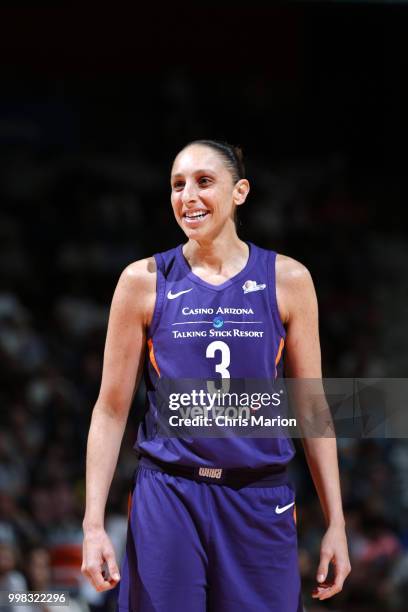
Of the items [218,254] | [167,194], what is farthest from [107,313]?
[218,254]

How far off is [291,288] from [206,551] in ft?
2.79

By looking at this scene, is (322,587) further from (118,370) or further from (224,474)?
(118,370)

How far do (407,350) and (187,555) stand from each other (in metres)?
7.43

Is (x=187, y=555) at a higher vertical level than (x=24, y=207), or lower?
lower

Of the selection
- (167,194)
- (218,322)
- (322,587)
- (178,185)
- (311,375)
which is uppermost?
(167,194)

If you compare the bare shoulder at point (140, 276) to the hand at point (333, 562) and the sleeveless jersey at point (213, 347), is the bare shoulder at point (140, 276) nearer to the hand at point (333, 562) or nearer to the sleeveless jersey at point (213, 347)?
the sleeveless jersey at point (213, 347)

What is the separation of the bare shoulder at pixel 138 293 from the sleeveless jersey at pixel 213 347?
0.02m

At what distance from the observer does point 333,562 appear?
3.20m

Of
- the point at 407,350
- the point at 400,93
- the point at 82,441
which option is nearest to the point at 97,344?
the point at 82,441

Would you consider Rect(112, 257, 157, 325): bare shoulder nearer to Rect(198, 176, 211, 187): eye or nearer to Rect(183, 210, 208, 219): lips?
Rect(183, 210, 208, 219): lips

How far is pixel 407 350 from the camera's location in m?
10.1

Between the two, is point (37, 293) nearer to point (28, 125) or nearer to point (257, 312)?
point (28, 125)

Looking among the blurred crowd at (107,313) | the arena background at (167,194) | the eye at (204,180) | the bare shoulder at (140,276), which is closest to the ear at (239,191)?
the eye at (204,180)

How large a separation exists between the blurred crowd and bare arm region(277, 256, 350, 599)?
6.83 ft
